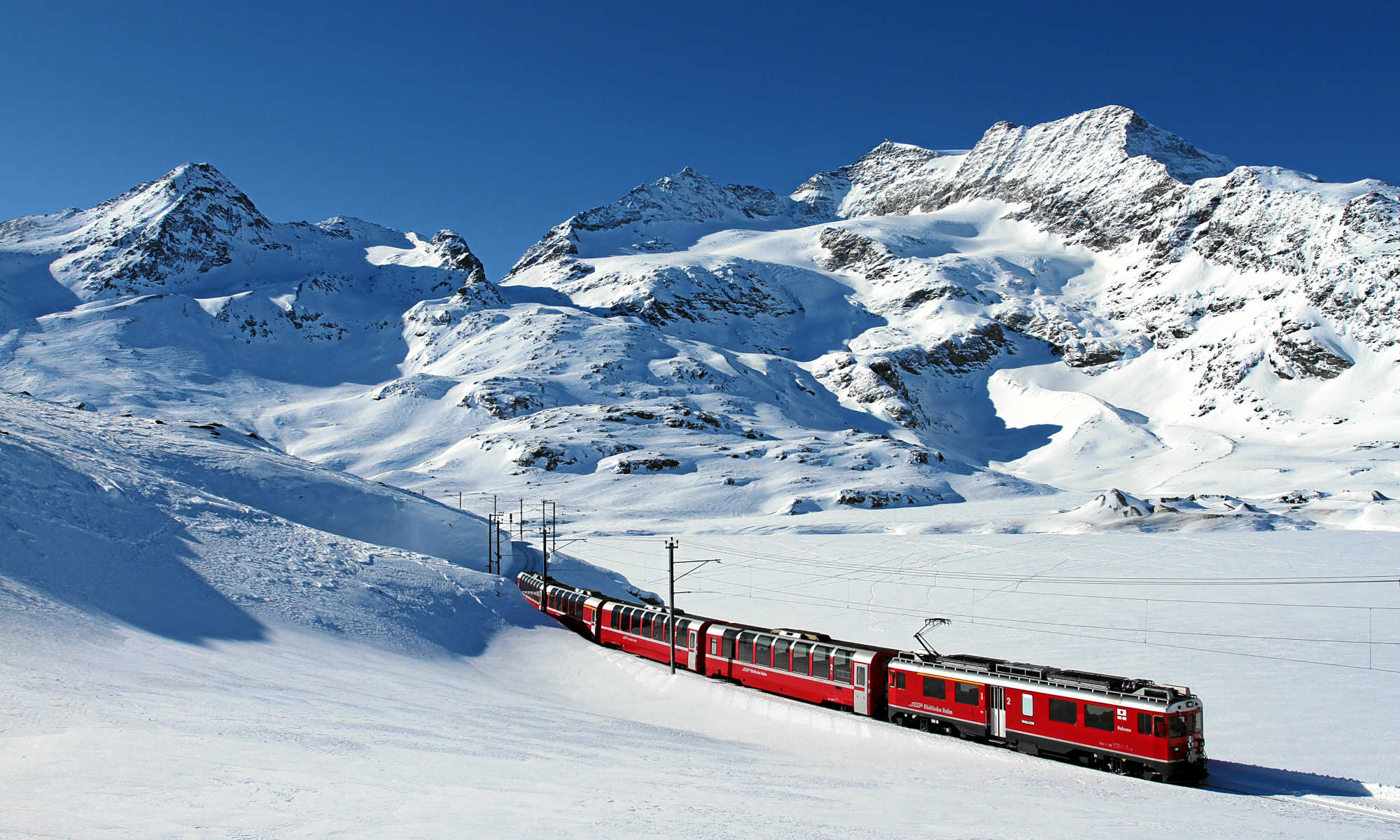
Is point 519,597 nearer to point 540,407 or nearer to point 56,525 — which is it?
point 56,525

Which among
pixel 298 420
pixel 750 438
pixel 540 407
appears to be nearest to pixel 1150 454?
pixel 750 438

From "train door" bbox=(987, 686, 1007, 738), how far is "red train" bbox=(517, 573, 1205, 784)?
0.09 ft

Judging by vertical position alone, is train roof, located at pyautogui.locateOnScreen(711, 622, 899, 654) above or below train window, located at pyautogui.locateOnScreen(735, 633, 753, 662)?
above

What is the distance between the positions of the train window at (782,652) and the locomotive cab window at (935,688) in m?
6.39

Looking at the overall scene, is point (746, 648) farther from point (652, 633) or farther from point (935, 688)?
point (935, 688)

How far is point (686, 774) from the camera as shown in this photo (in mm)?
16891

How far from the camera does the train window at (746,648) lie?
34812 mm

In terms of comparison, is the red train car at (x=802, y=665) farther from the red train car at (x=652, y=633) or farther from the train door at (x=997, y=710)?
the train door at (x=997, y=710)

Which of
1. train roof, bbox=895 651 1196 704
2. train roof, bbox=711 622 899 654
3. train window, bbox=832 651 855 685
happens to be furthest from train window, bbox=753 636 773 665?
train roof, bbox=895 651 1196 704

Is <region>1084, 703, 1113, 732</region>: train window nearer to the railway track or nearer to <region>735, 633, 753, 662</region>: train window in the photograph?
the railway track

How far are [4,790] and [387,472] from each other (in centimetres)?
14003

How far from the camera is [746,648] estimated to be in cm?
3516

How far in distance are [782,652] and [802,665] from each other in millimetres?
1226

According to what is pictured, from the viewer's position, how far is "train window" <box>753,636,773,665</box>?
3369cm
